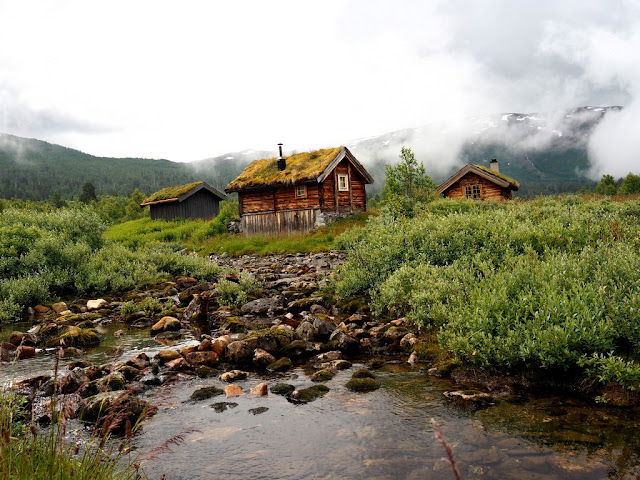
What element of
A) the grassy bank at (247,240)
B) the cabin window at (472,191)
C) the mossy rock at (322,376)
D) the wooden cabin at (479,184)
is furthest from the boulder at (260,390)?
the cabin window at (472,191)

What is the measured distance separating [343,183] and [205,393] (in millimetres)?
27896

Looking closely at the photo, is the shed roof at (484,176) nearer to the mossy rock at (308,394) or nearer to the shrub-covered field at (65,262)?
the shrub-covered field at (65,262)

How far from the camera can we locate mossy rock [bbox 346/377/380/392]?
5793mm

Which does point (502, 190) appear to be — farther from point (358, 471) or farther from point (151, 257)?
point (358, 471)

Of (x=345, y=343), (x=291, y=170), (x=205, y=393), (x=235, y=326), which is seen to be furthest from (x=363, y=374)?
(x=291, y=170)

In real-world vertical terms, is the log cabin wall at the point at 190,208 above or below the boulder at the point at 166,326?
above

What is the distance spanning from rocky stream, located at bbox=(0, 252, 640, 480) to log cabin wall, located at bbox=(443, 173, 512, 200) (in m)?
30.2

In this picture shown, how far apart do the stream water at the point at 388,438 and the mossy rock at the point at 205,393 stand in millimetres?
118

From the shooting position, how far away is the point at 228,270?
16469 mm

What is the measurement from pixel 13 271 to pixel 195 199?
3624cm

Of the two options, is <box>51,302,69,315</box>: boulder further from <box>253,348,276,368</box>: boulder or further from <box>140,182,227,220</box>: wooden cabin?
<box>140,182,227,220</box>: wooden cabin

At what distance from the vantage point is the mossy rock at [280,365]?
22.6ft

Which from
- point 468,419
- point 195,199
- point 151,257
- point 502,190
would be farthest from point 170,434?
point 195,199

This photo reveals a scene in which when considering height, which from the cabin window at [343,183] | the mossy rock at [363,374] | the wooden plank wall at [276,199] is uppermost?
the cabin window at [343,183]
